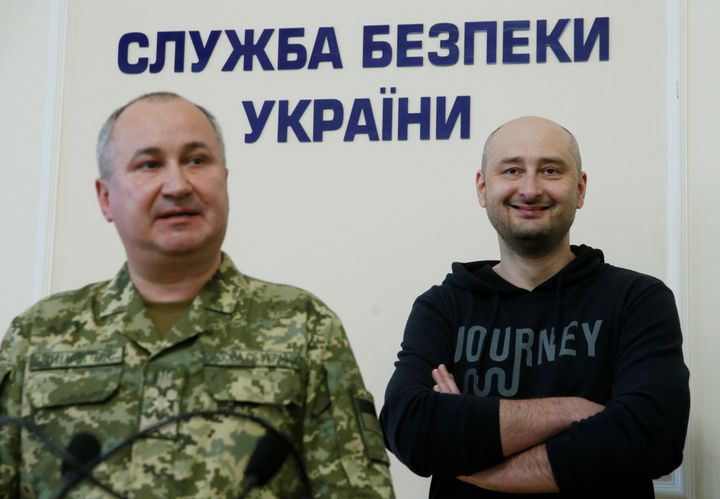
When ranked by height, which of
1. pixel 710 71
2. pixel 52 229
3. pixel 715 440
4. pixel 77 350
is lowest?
pixel 715 440

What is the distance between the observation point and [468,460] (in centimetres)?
251

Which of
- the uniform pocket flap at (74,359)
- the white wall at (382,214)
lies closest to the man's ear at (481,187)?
the white wall at (382,214)

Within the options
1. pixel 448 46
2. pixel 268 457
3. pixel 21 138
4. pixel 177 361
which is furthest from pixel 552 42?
pixel 268 457

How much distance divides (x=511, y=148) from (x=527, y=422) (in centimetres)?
79

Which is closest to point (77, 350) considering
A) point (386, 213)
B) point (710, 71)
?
point (386, 213)

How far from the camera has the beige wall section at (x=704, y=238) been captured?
3.37 meters

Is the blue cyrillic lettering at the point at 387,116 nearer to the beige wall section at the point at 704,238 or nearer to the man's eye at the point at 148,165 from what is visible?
the beige wall section at the point at 704,238

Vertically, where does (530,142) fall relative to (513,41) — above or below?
below

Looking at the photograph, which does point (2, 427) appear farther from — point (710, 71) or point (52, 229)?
point (710, 71)

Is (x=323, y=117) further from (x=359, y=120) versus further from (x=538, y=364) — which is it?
(x=538, y=364)

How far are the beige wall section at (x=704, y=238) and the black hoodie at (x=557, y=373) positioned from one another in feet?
2.38

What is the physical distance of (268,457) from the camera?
1552 mm

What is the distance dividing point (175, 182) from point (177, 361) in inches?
12.5

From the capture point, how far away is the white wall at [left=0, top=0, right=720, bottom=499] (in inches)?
136
